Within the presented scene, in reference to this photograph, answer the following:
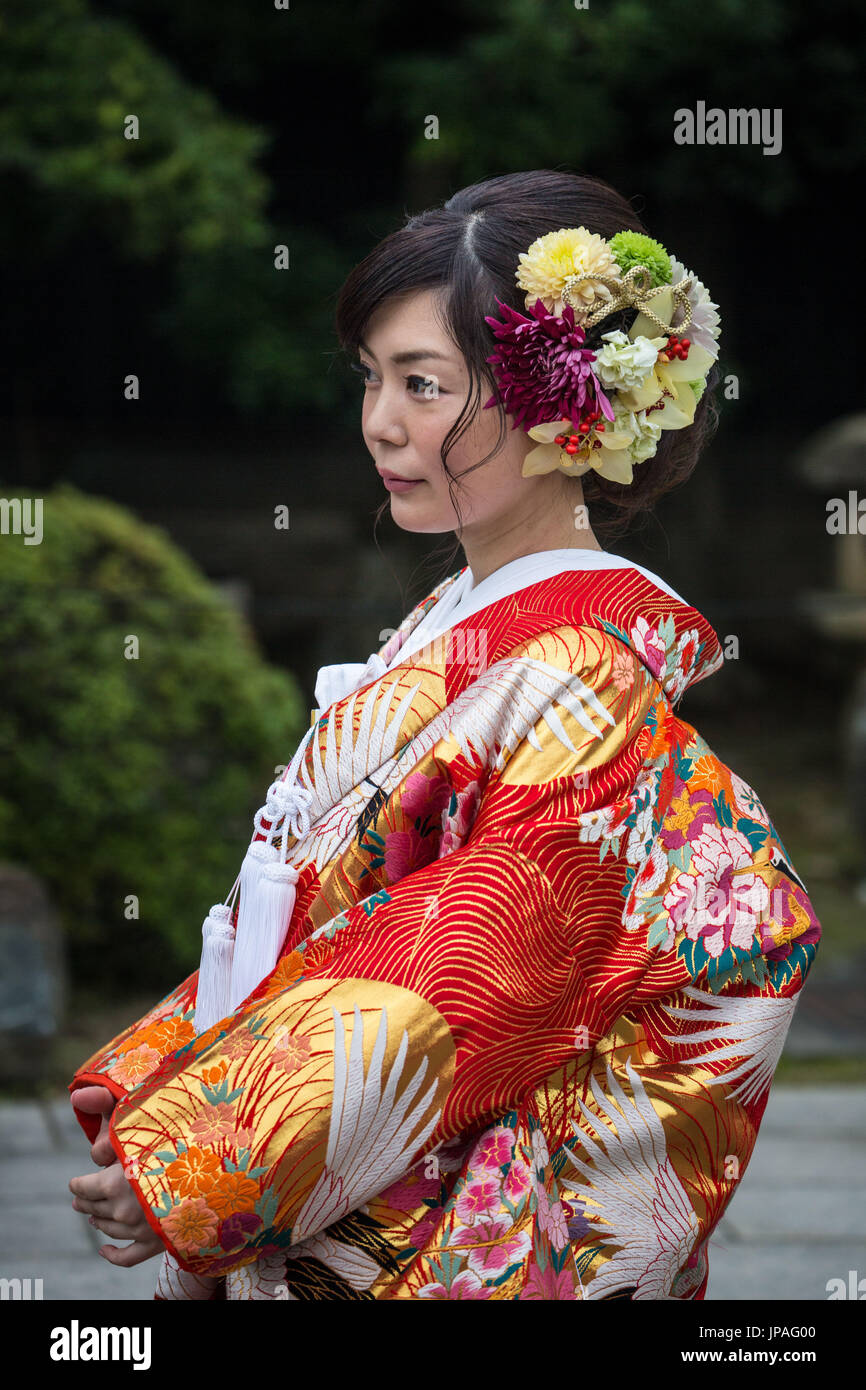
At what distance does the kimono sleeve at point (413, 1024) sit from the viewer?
1.35 meters

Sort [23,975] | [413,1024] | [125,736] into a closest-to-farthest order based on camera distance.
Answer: [413,1024] → [23,975] → [125,736]

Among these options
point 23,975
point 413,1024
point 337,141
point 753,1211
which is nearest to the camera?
Answer: point 413,1024

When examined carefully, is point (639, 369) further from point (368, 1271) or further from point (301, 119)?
point (301, 119)

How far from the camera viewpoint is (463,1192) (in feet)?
4.71

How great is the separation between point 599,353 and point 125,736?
299 centimetres

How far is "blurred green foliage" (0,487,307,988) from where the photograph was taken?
14.0 ft

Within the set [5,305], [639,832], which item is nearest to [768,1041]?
[639,832]

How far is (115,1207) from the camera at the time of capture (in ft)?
4.60

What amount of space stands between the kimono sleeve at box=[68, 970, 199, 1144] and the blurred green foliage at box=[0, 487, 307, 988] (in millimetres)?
2601

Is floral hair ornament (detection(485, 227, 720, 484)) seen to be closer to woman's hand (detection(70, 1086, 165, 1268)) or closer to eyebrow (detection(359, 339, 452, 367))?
eyebrow (detection(359, 339, 452, 367))

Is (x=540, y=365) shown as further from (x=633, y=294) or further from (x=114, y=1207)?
(x=114, y=1207)

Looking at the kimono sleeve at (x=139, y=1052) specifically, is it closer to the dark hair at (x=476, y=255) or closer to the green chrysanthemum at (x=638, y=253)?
the dark hair at (x=476, y=255)

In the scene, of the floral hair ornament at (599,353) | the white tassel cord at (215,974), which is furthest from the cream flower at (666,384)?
the white tassel cord at (215,974)

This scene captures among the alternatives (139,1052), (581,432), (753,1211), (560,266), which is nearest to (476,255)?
(560,266)
